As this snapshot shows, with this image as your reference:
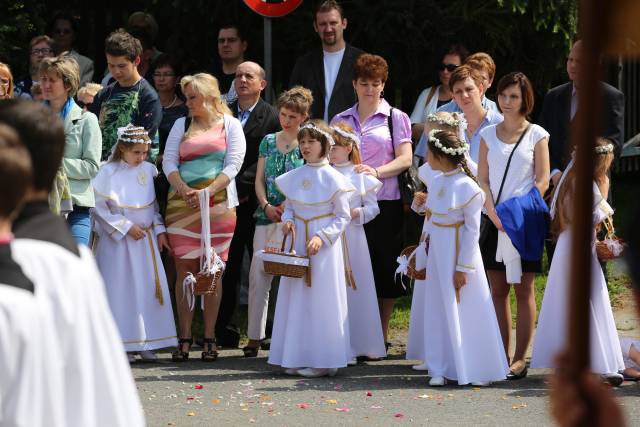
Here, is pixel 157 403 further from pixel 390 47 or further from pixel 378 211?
pixel 390 47

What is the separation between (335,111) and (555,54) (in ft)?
9.36

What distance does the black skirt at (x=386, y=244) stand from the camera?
905 cm

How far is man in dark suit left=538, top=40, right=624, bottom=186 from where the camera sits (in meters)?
8.52

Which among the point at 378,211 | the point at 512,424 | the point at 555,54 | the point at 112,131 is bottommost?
the point at 512,424

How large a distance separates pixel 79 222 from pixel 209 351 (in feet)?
4.19

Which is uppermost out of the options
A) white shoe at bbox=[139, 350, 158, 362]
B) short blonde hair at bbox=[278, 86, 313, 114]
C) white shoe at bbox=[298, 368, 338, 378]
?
short blonde hair at bbox=[278, 86, 313, 114]

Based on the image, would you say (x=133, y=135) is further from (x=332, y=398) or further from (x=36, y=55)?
(x=332, y=398)

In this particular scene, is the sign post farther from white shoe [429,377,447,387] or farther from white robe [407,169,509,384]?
white shoe [429,377,447,387]

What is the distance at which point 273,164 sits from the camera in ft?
29.0

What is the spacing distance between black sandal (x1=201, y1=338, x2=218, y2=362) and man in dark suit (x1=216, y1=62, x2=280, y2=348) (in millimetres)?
546

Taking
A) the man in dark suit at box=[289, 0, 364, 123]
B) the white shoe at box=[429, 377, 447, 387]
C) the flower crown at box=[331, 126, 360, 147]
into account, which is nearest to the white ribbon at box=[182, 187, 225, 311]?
the flower crown at box=[331, 126, 360, 147]

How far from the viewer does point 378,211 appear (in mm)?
8828

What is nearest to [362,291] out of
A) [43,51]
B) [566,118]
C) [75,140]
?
[566,118]

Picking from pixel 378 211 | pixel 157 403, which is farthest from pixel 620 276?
pixel 157 403
